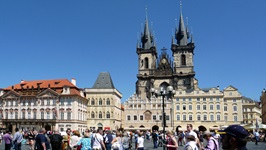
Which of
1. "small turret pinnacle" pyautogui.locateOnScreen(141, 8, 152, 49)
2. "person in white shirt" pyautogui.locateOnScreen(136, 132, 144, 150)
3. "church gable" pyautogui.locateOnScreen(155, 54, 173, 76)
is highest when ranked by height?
"small turret pinnacle" pyautogui.locateOnScreen(141, 8, 152, 49)

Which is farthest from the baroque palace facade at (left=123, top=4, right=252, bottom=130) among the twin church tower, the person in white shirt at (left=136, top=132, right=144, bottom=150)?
the person in white shirt at (left=136, top=132, right=144, bottom=150)

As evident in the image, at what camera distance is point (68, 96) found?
64.8 metres

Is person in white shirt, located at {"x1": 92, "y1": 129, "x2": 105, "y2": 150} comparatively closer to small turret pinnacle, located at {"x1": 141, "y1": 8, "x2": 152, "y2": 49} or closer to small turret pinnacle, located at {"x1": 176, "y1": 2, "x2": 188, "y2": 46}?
small turret pinnacle, located at {"x1": 176, "y1": 2, "x2": 188, "y2": 46}

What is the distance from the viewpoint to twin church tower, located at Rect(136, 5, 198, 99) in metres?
78.8

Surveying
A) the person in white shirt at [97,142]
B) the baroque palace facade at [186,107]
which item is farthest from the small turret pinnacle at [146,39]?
the person in white shirt at [97,142]

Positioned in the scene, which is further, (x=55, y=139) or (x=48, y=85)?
(x=48, y=85)

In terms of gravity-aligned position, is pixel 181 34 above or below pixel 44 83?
above

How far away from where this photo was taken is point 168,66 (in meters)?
82.8

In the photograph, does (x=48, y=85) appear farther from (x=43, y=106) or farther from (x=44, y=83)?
(x=43, y=106)

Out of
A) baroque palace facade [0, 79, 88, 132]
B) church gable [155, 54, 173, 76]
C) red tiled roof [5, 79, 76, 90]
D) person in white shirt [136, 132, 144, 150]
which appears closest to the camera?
person in white shirt [136, 132, 144, 150]

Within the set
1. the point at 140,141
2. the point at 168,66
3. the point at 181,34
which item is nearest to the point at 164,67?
→ the point at 168,66

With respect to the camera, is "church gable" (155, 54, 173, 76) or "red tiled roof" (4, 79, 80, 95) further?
"church gable" (155, 54, 173, 76)

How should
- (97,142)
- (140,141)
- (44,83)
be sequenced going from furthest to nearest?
(44,83)
(140,141)
(97,142)

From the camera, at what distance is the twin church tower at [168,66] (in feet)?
259
